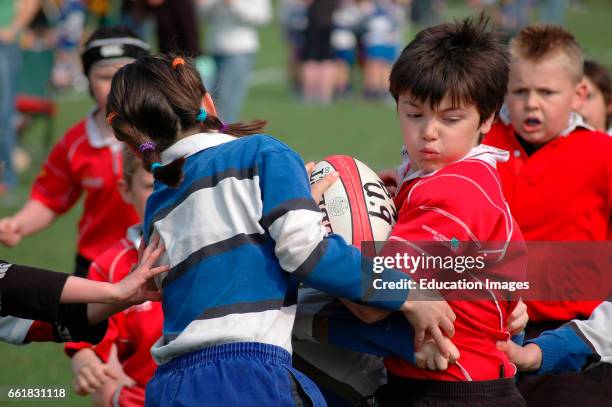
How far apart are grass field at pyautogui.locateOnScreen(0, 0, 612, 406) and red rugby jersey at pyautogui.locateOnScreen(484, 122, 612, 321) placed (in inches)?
116

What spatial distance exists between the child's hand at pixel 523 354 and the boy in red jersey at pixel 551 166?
255 millimetres

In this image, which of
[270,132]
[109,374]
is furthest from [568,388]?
[270,132]

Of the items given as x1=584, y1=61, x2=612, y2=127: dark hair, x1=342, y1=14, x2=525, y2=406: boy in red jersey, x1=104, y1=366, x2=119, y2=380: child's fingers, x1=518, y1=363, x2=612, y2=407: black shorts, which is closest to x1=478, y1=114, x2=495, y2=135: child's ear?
x1=342, y1=14, x2=525, y2=406: boy in red jersey

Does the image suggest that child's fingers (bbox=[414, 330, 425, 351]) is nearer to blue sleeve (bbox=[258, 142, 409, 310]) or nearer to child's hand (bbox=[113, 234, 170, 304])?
blue sleeve (bbox=[258, 142, 409, 310])

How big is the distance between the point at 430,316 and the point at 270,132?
475 inches

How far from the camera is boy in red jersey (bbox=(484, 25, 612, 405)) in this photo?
4070mm

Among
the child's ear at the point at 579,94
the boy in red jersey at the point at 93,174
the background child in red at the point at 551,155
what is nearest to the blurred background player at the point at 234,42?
the boy in red jersey at the point at 93,174

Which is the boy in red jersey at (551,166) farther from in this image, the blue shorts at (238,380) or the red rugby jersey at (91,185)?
the red rugby jersey at (91,185)

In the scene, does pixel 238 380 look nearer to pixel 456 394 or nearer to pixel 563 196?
pixel 456 394

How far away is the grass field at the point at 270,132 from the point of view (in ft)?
20.7

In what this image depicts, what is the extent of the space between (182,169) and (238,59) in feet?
31.0

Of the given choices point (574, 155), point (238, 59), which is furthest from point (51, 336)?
point (238, 59)

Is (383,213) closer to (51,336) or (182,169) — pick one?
(182,169)

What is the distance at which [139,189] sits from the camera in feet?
15.6
